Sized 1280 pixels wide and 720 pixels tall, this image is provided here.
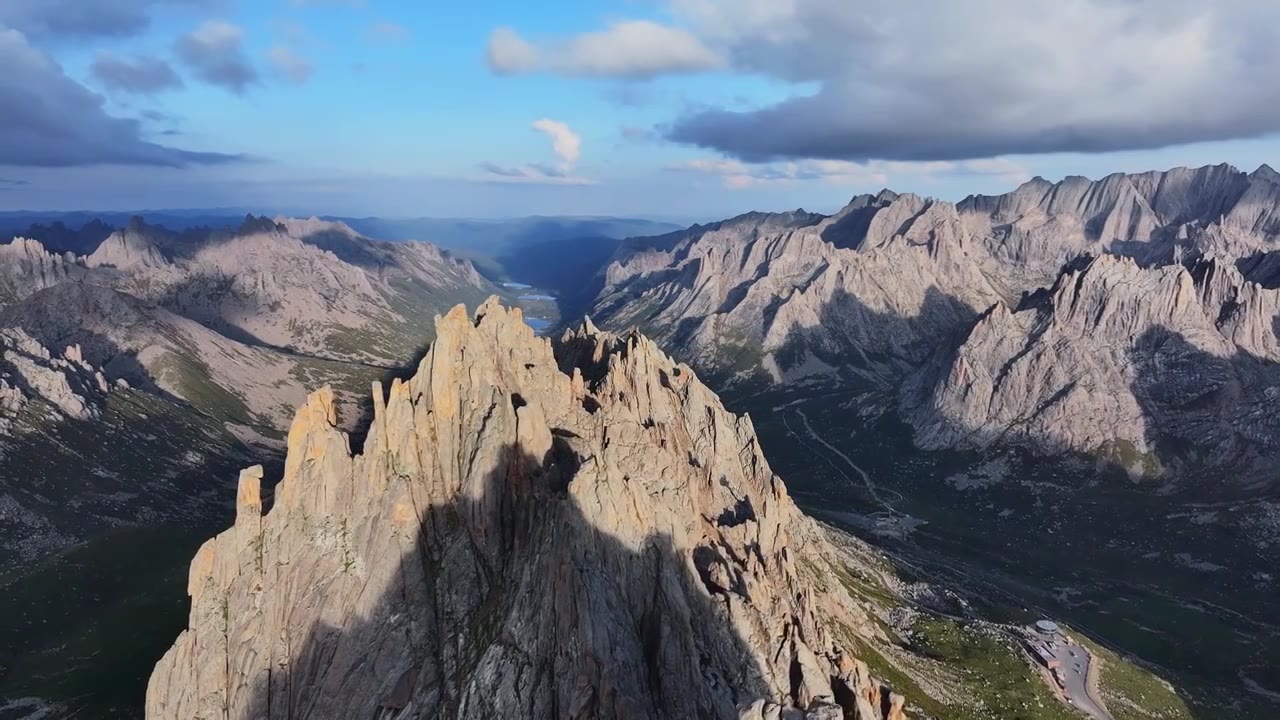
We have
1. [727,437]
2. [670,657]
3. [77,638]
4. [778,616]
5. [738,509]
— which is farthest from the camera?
[77,638]

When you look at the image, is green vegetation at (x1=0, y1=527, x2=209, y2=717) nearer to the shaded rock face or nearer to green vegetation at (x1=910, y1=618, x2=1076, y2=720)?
the shaded rock face

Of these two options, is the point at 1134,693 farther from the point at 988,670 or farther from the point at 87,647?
the point at 87,647

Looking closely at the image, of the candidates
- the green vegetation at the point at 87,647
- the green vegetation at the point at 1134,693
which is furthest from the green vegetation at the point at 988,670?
the green vegetation at the point at 87,647

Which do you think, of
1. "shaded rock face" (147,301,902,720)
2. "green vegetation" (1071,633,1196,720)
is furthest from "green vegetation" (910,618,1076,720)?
"shaded rock face" (147,301,902,720)

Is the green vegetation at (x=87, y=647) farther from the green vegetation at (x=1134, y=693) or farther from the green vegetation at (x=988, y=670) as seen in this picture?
the green vegetation at (x=1134, y=693)

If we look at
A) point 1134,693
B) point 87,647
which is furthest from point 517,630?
point 87,647

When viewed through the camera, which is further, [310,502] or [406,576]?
[310,502]

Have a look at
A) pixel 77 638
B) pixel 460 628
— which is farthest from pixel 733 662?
pixel 77 638

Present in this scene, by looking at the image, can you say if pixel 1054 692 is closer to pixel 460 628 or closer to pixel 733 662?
pixel 733 662
